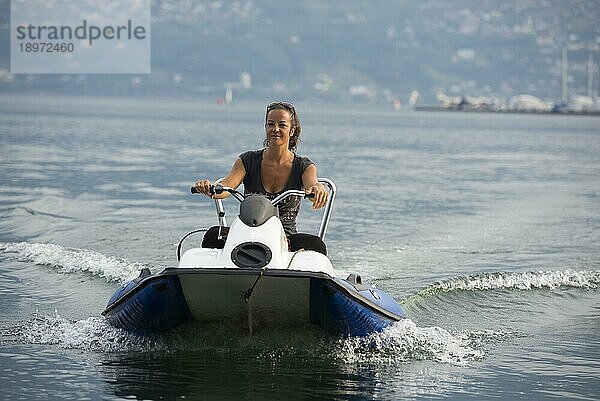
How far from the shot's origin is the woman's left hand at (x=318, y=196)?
8.62 meters

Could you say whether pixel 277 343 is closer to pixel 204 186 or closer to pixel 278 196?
pixel 278 196

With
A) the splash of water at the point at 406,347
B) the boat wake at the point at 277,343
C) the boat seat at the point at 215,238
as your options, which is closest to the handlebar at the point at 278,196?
the boat seat at the point at 215,238

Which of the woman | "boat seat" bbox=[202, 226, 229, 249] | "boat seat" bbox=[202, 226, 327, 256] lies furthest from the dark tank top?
"boat seat" bbox=[202, 226, 229, 249]

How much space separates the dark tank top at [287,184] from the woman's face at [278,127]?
171 mm

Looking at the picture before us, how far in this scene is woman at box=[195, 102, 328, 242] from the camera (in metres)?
9.18

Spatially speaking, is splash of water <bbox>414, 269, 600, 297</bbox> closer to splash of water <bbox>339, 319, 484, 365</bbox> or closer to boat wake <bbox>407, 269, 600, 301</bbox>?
boat wake <bbox>407, 269, 600, 301</bbox>

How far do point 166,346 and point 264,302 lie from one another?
112cm

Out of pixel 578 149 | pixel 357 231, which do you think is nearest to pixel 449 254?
pixel 357 231

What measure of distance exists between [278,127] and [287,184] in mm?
424

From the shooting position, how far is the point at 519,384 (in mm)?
8648

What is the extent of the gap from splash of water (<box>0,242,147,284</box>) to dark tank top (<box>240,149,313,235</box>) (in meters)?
3.51

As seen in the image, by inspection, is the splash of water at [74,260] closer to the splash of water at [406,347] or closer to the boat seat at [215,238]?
the boat seat at [215,238]

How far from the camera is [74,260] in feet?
43.9

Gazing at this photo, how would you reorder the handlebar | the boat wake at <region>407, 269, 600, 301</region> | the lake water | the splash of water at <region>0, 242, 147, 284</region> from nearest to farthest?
the lake water → the handlebar → the boat wake at <region>407, 269, 600, 301</region> → the splash of water at <region>0, 242, 147, 284</region>
